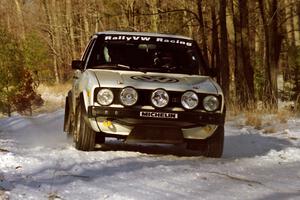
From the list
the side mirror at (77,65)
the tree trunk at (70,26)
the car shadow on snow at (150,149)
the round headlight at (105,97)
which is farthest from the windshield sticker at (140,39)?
the tree trunk at (70,26)

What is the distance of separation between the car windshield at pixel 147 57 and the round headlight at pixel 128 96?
40.6 inches

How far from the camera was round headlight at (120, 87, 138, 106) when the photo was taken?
25.5 feet

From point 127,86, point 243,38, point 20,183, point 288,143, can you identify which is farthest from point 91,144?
point 243,38

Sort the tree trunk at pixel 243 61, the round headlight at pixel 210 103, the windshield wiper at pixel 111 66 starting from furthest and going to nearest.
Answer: the tree trunk at pixel 243 61
the windshield wiper at pixel 111 66
the round headlight at pixel 210 103

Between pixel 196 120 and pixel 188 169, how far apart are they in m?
1.10

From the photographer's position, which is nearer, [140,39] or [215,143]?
[215,143]

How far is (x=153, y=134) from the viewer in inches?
313

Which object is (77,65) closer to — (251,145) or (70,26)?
(251,145)

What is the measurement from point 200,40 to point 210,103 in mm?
25426

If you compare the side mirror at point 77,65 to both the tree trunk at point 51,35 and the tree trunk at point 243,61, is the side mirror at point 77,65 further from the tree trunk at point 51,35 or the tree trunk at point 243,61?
the tree trunk at point 51,35

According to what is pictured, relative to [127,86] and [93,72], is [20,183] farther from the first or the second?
[93,72]

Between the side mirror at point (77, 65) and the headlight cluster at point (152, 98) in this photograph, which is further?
the side mirror at point (77, 65)

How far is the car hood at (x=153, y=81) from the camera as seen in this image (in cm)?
786

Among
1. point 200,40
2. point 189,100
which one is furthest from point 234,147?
point 200,40
